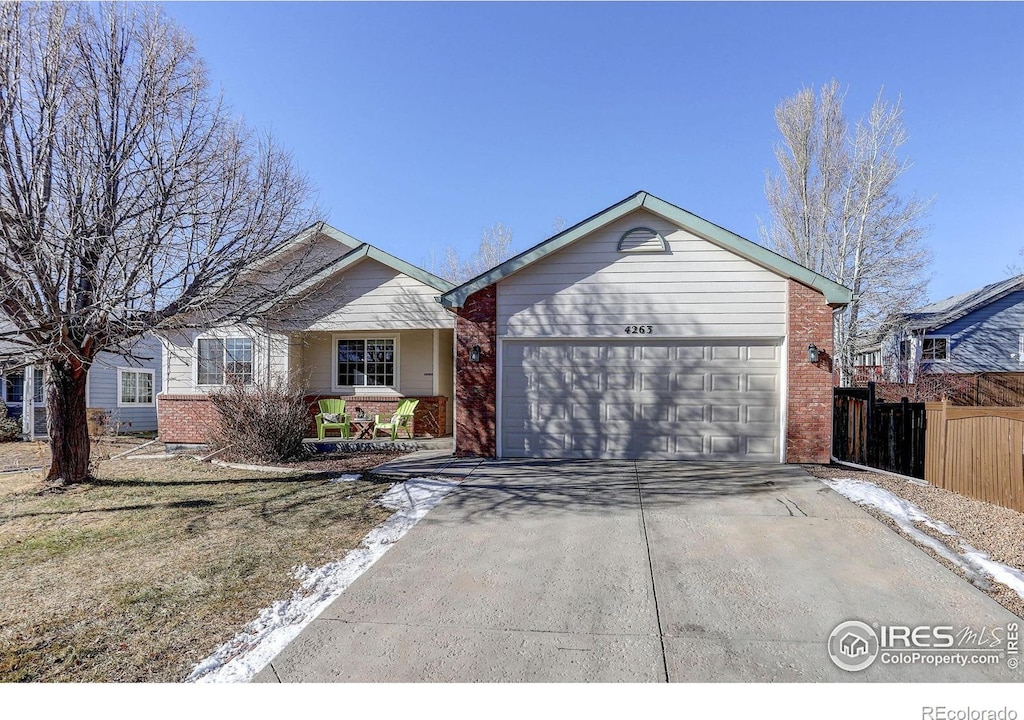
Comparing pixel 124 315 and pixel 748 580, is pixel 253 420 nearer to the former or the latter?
pixel 124 315

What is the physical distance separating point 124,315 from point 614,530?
672 centimetres

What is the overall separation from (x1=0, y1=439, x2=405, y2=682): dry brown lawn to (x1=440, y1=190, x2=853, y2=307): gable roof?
4.07 metres

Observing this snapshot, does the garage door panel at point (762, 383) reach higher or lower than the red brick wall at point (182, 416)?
higher

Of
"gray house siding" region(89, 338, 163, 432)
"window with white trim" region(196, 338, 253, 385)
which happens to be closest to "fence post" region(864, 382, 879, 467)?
"window with white trim" region(196, 338, 253, 385)

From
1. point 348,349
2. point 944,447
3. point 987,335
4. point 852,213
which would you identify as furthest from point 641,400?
point 987,335

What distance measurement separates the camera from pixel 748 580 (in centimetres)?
439

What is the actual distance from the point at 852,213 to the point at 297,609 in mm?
23067

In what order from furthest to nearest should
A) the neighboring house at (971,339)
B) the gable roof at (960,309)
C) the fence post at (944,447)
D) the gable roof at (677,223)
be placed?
the neighboring house at (971,339) < the gable roof at (960,309) < the gable roof at (677,223) < the fence post at (944,447)

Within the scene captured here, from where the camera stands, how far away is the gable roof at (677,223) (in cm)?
896

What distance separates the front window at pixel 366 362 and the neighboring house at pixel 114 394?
6.48 m

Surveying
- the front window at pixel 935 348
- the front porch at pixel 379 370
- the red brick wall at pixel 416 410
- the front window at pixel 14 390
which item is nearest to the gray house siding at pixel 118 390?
the front window at pixel 14 390

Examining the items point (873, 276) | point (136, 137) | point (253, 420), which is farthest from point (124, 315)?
point (873, 276)

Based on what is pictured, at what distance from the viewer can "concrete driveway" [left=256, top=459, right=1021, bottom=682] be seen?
3205 mm

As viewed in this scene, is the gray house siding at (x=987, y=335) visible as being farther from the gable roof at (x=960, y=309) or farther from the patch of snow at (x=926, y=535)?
the patch of snow at (x=926, y=535)
